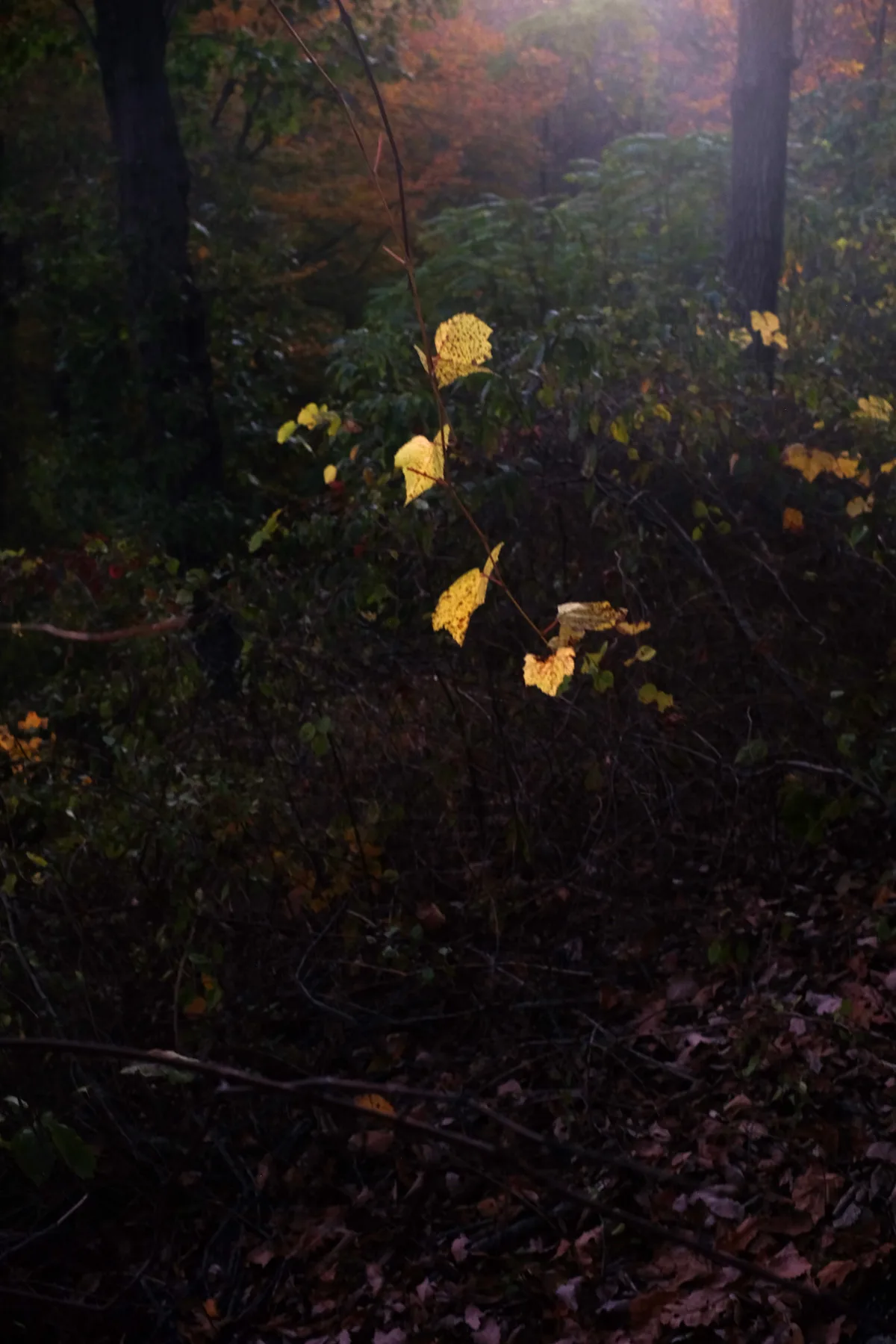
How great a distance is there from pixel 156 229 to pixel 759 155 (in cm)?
488

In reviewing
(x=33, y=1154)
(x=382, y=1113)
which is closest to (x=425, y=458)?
(x=382, y=1113)

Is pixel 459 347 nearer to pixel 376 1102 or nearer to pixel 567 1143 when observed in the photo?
pixel 567 1143

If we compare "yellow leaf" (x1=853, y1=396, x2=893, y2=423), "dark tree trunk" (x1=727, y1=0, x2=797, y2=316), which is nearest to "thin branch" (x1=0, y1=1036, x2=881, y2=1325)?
"yellow leaf" (x1=853, y1=396, x2=893, y2=423)

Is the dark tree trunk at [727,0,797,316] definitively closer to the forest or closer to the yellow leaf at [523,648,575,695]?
the forest

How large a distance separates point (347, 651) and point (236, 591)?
0.83 m

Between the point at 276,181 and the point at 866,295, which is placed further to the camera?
the point at 276,181

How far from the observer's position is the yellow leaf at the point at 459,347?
1.62 meters

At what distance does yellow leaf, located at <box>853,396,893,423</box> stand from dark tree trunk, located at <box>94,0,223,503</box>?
6.23m

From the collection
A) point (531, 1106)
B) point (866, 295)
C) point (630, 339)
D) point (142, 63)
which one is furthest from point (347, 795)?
point (866, 295)

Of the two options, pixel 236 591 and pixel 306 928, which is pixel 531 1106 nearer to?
pixel 306 928

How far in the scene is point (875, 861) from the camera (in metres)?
4.82

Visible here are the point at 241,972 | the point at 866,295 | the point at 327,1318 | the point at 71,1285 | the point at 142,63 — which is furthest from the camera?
the point at 866,295

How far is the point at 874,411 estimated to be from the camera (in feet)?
19.1

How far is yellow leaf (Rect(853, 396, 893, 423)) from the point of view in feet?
19.1
